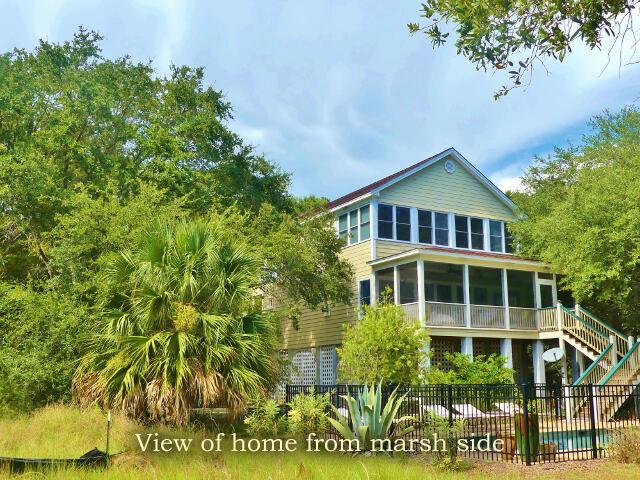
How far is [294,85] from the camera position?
19.0 metres

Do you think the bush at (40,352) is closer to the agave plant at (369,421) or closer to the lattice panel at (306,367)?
the agave plant at (369,421)

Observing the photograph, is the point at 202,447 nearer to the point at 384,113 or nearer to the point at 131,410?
the point at 131,410

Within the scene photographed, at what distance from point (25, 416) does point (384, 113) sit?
11.8m

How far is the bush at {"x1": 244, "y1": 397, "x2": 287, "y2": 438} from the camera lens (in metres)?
13.6

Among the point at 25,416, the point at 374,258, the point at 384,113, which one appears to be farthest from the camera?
the point at 374,258

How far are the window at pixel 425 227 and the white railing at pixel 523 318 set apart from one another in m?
4.62

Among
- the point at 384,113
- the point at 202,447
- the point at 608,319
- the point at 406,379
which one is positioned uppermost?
the point at 384,113

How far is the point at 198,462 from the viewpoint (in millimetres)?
9242

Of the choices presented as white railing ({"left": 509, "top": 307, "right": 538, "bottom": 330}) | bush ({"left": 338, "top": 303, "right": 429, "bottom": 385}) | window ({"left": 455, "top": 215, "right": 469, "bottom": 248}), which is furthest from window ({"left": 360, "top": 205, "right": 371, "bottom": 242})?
bush ({"left": 338, "top": 303, "right": 429, "bottom": 385})

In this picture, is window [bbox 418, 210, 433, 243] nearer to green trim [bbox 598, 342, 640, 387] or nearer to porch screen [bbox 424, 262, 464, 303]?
porch screen [bbox 424, 262, 464, 303]

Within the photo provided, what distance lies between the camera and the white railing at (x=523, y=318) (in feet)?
84.2

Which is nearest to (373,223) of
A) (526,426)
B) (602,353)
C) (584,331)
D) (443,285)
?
(443,285)

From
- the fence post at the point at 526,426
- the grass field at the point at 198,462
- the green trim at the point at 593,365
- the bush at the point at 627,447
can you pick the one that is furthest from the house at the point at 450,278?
the grass field at the point at 198,462

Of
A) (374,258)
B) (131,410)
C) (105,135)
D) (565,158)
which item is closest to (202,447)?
(131,410)
